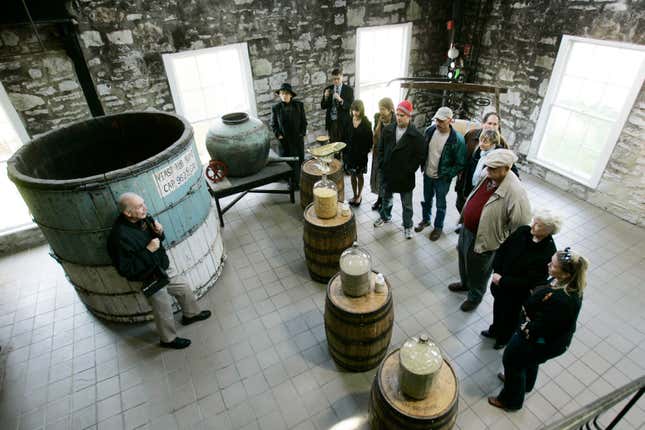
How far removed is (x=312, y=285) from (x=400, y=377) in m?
2.14

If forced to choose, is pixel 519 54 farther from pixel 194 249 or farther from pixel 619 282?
pixel 194 249

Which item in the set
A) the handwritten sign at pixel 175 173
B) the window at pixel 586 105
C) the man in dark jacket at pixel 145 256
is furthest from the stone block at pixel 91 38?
the window at pixel 586 105

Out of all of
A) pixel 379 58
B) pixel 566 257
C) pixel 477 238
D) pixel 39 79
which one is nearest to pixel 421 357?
pixel 566 257

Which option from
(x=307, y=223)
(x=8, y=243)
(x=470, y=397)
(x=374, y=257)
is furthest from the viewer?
(x=8, y=243)

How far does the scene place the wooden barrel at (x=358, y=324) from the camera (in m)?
2.95

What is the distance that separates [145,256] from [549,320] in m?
3.12

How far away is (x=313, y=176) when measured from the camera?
4.93 metres

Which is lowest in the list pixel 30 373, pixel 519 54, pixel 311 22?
pixel 30 373

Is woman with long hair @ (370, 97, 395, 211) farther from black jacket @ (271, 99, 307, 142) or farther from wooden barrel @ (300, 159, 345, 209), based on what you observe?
black jacket @ (271, 99, 307, 142)

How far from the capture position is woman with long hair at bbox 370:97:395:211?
4.53 metres

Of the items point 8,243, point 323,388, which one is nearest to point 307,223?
point 323,388

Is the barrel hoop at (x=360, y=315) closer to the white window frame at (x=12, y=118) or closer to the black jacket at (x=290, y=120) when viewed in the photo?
the black jacket at (x=290, y=120)

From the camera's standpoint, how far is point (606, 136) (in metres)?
5.28

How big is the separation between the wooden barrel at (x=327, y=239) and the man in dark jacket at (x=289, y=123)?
201cm
